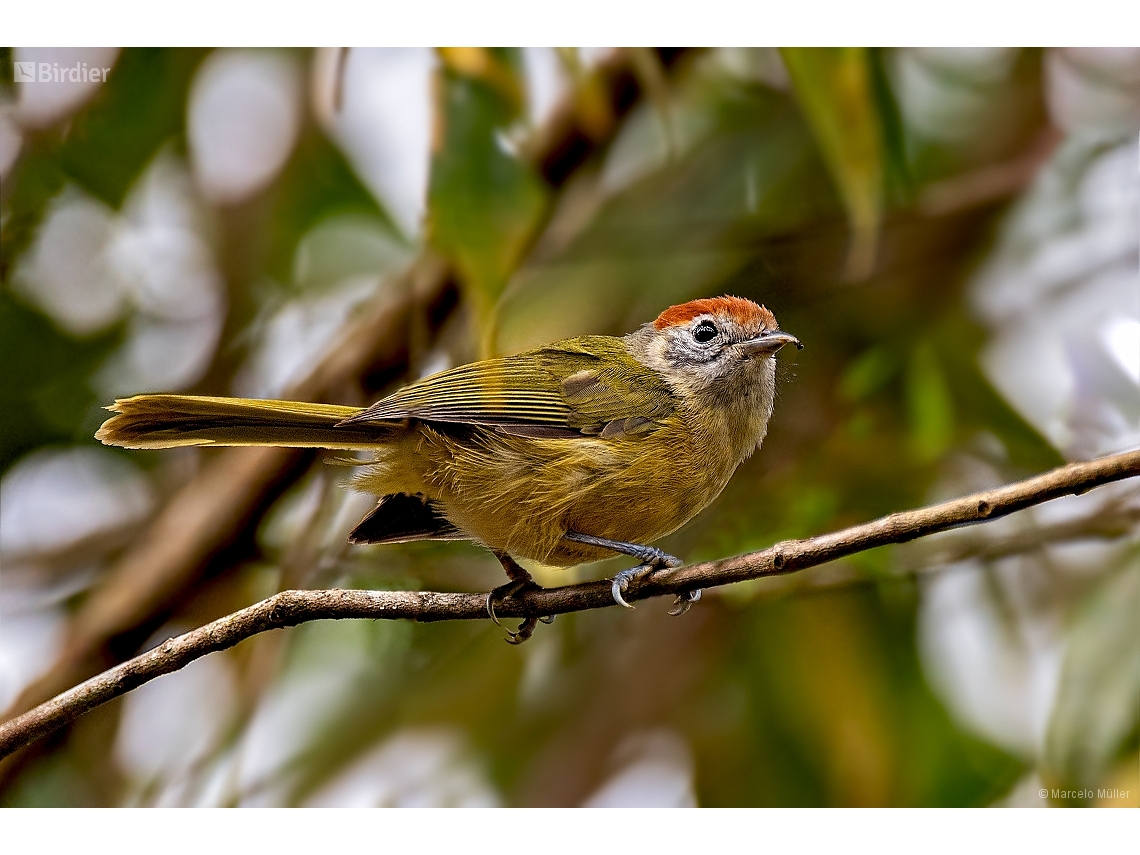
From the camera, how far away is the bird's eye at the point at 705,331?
218cm

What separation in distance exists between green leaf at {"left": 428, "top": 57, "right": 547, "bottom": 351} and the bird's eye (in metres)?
0.42

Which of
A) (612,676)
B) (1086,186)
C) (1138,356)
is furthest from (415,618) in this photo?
(1086,186)

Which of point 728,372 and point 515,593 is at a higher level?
point 728,372

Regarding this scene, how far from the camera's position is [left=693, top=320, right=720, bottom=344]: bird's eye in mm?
2180

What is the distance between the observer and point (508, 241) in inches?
92.1

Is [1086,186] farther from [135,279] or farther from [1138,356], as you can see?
[135,279]

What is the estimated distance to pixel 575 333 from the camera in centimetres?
232

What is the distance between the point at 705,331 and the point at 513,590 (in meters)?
0.65

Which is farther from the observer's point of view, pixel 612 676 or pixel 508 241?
pixel 612 676

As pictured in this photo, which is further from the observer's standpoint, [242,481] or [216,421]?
[242,481]

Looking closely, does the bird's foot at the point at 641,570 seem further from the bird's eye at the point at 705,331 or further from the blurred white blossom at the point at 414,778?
the blurred white blossom at the point at 414,778

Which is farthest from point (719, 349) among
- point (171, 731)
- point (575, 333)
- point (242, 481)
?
point (171, 731)

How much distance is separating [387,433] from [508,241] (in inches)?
21.6

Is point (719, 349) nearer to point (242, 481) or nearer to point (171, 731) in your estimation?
point (242, 481)
